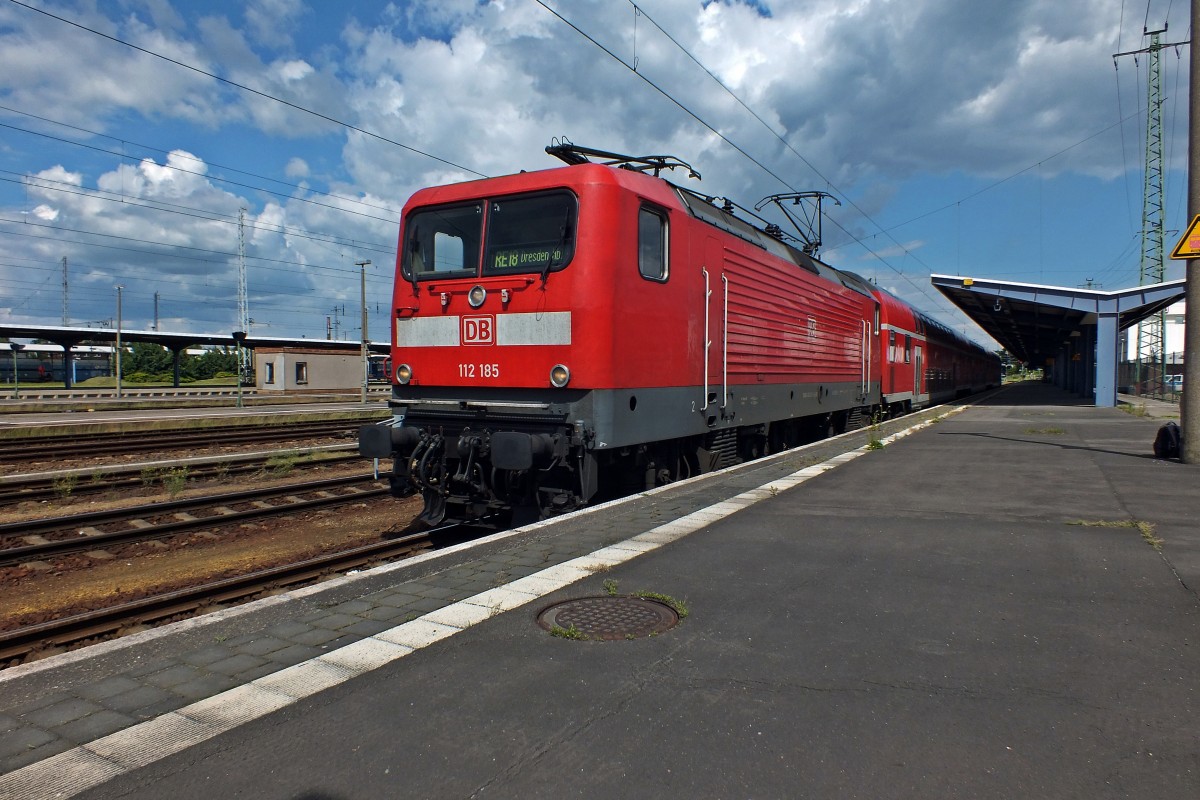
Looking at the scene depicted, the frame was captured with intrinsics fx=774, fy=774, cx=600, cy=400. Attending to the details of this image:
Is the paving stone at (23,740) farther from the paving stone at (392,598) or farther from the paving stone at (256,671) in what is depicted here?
the paving stone at (392,598)

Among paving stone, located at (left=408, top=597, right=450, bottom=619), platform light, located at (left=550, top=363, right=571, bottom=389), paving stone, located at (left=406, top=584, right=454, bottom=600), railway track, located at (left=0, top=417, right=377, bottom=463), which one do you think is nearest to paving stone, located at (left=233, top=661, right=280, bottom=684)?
paving stone, located at (left=408, top=597, right=450, bottom=619)

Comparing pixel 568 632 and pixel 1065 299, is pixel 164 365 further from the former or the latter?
pixel 568 632

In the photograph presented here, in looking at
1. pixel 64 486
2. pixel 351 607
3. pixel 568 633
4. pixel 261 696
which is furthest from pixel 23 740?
pixel 64 486

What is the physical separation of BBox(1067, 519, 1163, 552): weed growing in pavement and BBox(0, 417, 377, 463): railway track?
1623cm

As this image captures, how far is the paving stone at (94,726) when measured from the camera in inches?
115

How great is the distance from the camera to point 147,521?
364 inches

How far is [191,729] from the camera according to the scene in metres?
2.96

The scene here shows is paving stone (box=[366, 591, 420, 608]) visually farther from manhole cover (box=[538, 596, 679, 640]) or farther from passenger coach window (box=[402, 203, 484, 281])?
passenger coach window (box=[402, 203, 484, 281])

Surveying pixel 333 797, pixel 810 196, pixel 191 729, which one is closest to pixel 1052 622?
pixel 333 797

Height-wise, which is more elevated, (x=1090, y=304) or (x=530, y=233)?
(x=1090, y=304)

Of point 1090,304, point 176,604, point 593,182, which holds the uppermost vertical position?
point 1090,304

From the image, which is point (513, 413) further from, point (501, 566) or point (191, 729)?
point (191, 729)

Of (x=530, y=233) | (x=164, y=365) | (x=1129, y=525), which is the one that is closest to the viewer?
(x=1129, y=525)

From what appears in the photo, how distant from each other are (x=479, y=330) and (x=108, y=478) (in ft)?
28.6
